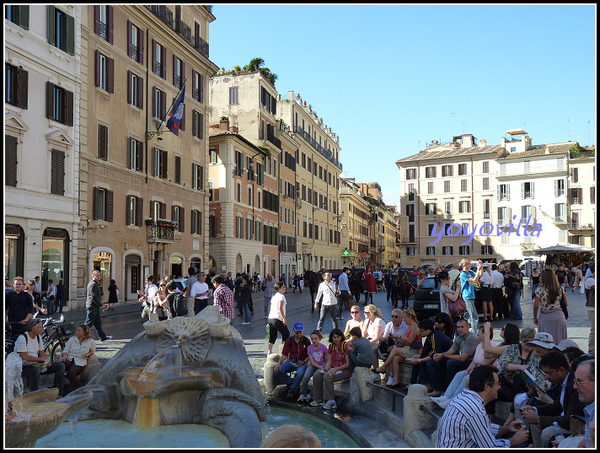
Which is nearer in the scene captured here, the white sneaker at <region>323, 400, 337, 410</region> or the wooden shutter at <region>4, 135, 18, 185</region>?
the white sneaker at <region>323, 400, 337, 410</region>

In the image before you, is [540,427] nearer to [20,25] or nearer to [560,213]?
[20,25]

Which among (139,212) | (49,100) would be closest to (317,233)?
Result: (139,212)

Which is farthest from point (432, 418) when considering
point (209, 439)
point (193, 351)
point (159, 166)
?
point (159, 166)

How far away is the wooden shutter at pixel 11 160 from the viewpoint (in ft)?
66.9

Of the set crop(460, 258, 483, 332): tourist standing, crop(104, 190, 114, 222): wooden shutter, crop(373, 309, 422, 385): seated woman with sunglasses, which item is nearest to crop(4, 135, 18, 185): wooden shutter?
crop(104, 190, 114, 222): wooden shutter

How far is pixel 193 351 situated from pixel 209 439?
117 cm

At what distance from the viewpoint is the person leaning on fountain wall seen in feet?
27.9

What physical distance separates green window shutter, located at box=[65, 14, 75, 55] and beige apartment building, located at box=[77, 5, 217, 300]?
3.20 ft

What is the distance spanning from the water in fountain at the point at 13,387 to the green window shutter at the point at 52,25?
1745cm

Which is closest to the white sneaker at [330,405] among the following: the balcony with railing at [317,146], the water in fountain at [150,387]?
the water in fountain at [150,387]

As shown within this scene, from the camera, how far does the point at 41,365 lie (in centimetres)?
881

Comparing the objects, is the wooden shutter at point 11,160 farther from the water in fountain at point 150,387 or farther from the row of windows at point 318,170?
the row of windows at point 318,170

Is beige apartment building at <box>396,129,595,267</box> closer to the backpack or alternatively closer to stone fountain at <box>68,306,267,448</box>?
the backpack

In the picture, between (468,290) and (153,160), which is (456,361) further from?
(153,160)
